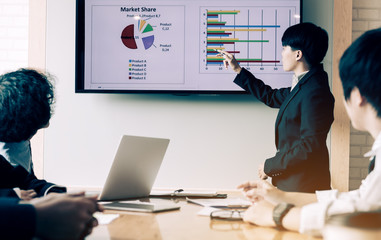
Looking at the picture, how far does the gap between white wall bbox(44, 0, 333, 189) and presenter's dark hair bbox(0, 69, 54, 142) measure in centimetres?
120

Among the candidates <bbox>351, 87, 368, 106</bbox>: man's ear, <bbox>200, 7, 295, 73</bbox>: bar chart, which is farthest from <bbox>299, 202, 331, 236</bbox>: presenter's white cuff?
<bbox>200, 7, 295, 73</bbox>: bar chart

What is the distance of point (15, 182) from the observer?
1466 mm

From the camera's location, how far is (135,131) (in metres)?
2.87

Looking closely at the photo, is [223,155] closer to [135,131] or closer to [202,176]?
[202,176]

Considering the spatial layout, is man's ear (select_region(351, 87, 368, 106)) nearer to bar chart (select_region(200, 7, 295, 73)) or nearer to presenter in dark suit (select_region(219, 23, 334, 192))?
presenter in dark suit (select_region(219, 23, 334, 192))

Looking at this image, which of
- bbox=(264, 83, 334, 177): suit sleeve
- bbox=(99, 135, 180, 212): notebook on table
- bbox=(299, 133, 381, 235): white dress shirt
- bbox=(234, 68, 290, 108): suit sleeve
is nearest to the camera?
bbox=(299, 133, 381, 235): white dress shirt

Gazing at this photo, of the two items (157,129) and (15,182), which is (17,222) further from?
(157,129)

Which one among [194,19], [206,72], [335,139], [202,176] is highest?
[194,19]

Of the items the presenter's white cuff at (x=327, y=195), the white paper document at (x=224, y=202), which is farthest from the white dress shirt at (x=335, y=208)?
the white paper document at (x=224, y=202)

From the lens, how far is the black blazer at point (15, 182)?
1346mm

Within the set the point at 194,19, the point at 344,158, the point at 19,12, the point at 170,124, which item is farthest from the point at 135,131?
the point at 344,158

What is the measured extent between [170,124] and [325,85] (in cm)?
115

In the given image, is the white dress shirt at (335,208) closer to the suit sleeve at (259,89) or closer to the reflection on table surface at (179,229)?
the reflection on table surface at (179,229)

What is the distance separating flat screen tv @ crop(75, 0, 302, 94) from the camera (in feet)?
9.11
